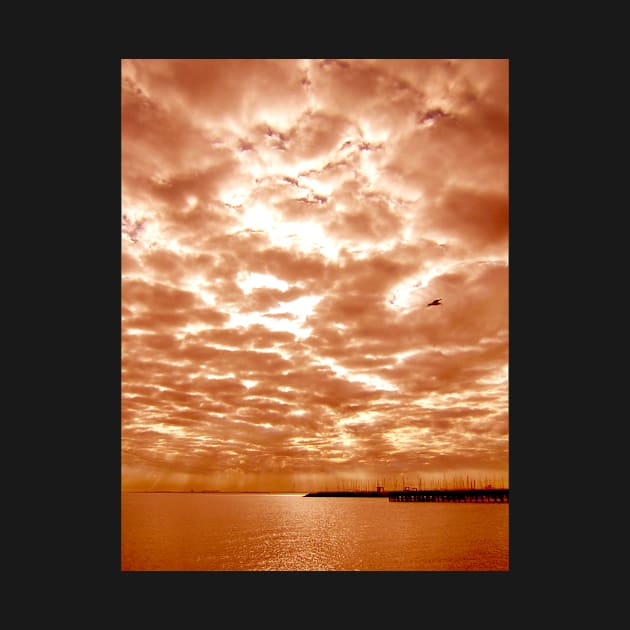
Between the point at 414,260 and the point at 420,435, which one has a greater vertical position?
the point at 414,260

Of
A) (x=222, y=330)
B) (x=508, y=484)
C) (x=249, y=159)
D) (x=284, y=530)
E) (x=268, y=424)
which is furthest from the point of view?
(x=284, y=530)

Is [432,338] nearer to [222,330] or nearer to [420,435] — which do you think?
[420,435]

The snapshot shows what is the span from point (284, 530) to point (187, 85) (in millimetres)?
31502

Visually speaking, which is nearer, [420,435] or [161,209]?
[161,209]

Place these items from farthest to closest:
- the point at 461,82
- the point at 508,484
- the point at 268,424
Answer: the point at 268,424 < the point at 461,82 < the point at 508,484

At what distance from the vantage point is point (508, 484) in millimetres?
11469

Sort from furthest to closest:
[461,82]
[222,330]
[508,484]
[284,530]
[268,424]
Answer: [284,530], [268,424], [222,330], [461,82], [508,484]

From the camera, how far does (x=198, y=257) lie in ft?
46.0

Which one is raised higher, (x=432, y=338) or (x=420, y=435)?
(x=432, y=338)

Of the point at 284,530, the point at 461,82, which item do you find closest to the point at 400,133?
the point at 461,82

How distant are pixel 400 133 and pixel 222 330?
701cm

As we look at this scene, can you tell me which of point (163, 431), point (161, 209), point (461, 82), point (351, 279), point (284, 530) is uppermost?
point (461, 82)

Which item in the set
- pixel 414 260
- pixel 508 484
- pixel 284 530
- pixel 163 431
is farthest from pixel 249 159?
pixel 284 530

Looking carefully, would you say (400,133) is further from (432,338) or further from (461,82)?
(432,338)
